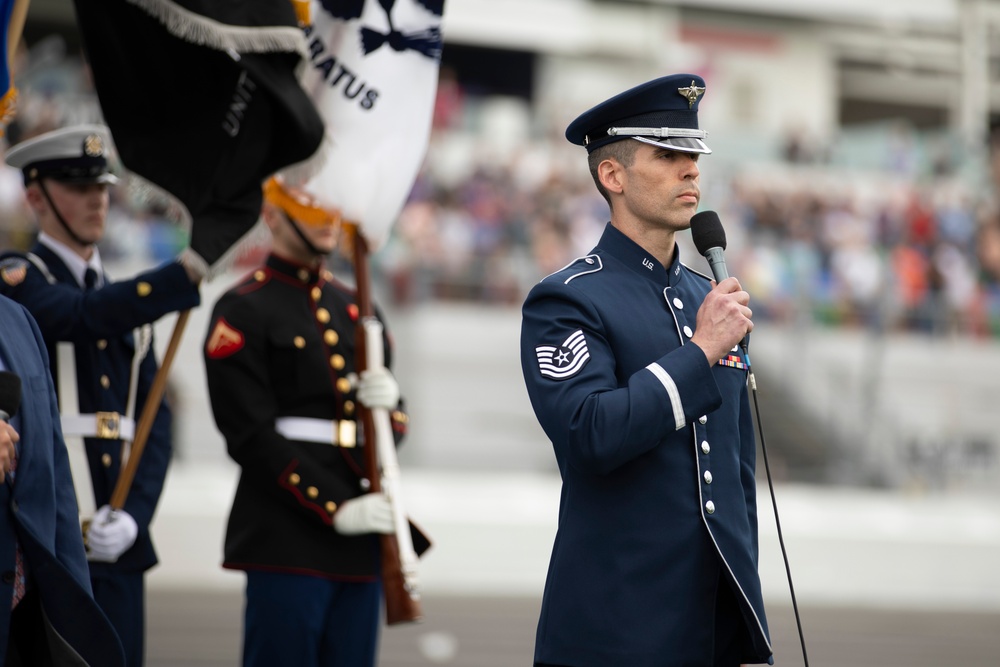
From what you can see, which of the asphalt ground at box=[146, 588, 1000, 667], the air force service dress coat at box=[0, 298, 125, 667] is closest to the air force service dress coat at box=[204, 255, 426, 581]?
the air force service dress coat at box=[0, 298, 125, 667]

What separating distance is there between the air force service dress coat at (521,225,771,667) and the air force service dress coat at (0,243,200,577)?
1588 millimetres

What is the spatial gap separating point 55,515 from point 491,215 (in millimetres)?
15910

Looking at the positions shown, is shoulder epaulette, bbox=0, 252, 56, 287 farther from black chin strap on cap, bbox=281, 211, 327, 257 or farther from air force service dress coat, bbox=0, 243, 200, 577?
black chin strap on cap, bbox=281, 211, 327, 257

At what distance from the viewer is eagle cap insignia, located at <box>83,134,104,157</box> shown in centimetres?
494

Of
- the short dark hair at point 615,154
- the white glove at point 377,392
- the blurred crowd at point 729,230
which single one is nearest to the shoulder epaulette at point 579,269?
the short dark hair at point 615,154

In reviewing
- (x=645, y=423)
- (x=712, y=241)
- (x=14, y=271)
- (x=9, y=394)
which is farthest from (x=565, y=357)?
(x=14, y=271)

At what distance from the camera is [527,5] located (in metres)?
28.4

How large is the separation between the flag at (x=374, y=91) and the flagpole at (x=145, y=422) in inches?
31.9

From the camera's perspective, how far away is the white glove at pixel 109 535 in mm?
4664

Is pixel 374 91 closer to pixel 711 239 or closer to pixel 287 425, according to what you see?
pixel 287 425

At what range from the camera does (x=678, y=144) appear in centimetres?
350

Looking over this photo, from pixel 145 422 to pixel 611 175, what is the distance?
2.01 metres

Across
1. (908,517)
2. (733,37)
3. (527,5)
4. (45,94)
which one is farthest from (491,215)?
(733,37)

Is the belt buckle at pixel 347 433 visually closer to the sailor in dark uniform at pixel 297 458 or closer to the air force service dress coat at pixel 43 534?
the sailor in dark uniform at pixel 297 458
